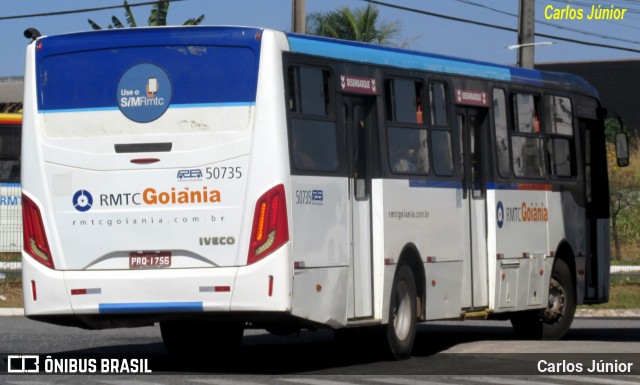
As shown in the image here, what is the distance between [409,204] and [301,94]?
7.26ft

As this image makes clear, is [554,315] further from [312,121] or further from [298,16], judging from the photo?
[298,16]

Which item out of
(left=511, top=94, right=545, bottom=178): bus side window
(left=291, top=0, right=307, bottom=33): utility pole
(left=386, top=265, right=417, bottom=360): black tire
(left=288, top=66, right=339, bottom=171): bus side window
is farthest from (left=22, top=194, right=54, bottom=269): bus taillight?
(left=291, top=0, right=307, bottom=33): utility pole

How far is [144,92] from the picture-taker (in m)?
13.1

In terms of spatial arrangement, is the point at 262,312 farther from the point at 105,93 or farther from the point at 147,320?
the point at 105,93

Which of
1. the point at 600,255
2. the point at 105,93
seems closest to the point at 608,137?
the point at 600,255

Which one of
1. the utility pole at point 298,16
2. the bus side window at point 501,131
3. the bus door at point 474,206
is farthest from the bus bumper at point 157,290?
the utility pole at point 298,16

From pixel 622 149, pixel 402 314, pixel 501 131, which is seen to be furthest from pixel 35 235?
pixel 622 149

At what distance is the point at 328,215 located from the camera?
1343cm

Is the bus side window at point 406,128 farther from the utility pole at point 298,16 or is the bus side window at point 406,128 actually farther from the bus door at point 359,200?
the utility pole at point 298,16

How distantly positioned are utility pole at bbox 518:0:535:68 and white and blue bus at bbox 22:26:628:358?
1448 cm

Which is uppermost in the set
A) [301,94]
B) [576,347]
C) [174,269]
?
[301,94]

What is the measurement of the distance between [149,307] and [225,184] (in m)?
1.22

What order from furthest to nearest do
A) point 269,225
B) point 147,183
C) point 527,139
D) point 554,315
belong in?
1. point 554,315
2. point 527,139
3. point 147,183
4. point 269,225

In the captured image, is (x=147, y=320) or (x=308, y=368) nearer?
(x=147, y=320)
